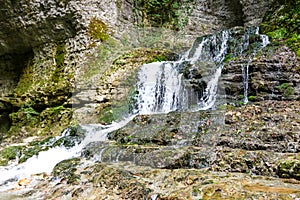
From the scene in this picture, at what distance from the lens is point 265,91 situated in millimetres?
5180

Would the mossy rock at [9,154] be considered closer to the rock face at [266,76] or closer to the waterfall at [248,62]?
the rock face at [266,76]

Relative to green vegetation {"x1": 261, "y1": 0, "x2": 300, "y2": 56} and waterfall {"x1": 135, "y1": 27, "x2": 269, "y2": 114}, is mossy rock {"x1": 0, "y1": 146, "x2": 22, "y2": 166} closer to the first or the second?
waterfall {"x1": 135, "y1": 27, "x2": 269, "y2": 114}

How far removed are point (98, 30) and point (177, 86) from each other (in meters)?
3.33

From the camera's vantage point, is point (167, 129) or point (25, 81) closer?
point (167, 129)

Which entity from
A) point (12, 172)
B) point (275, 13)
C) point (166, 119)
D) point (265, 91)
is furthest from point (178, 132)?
point (275, 13)

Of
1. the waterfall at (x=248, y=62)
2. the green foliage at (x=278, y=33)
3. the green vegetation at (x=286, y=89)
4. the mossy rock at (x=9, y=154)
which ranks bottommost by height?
the mossy rock at (x=9, y=154)

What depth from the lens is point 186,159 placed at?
3100 millimetres

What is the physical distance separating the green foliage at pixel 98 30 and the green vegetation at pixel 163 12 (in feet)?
6.84

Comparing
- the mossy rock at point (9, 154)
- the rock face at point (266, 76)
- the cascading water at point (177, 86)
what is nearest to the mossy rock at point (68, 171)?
the cascading water at point (177, 86)

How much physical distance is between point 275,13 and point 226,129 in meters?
6.63

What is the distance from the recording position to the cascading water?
4.87 metres

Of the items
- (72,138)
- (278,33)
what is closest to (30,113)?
(72,138)

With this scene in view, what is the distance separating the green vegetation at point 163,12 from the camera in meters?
9.96

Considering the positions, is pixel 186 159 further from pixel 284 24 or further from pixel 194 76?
pixel 284 24
